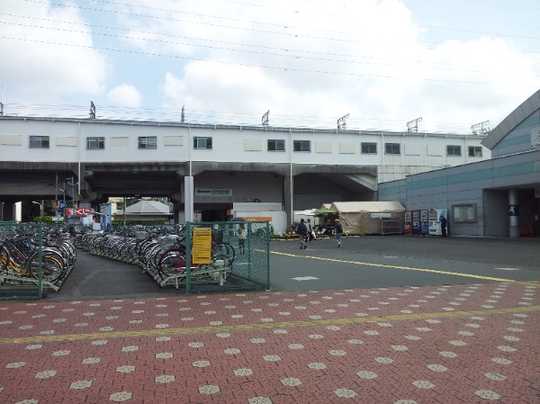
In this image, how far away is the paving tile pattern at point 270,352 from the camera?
4039 mm

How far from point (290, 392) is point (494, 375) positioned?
6.11 feet

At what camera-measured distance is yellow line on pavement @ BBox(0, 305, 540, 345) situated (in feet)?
19.1

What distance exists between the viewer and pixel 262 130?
4303 centimetres

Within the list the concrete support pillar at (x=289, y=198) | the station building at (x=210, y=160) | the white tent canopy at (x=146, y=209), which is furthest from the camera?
the white tent canopy at (x=146, y=209)

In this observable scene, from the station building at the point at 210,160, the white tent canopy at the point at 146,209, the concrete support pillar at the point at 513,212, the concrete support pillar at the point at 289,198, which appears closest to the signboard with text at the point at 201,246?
the concrete support pillar at the point at 513,212

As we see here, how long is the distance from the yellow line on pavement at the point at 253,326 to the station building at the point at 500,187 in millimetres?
22989

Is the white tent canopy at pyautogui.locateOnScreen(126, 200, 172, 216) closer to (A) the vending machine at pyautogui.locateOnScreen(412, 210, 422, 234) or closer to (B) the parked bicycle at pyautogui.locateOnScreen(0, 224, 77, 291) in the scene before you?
(A) the vending machine at pyautogui.locateOnScreen(412, 210, 422, 234)

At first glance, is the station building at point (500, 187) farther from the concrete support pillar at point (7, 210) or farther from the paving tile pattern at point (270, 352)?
the concrete support pillar at point (7, 210)

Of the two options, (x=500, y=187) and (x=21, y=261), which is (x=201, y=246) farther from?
(x=500, y=187)

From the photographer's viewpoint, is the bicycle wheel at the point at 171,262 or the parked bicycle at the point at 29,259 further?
the bicycle wheel at the point at 171,262

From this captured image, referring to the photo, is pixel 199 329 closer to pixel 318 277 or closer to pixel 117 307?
pixel 117 307

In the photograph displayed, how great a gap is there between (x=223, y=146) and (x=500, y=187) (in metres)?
21.6

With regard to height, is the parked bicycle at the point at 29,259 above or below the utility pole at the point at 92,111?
below

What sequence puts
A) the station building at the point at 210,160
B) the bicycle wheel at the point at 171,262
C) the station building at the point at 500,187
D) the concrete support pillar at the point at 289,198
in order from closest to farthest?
1. the bicycle wheel at the point at 171,262
2. the station building at the point at 500,187
3. the station building at the point at 210,160
4. the concrete support pillar at the point at 289,198
